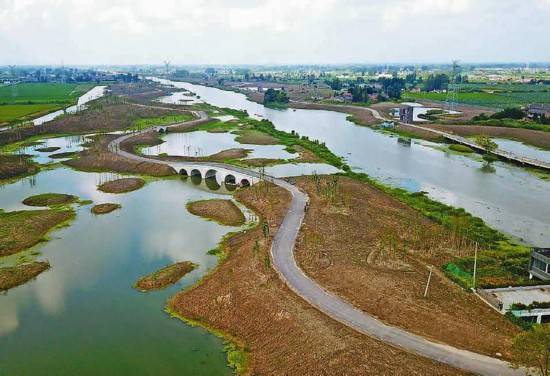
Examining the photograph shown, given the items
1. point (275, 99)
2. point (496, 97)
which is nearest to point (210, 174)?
point (275, 99)

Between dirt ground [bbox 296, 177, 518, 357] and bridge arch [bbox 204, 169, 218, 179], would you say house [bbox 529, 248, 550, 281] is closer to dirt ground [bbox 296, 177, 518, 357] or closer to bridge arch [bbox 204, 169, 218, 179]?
dirt ground [bbox 296, 177, 518, 357]

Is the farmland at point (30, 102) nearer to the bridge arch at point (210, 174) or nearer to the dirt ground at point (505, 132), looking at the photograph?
the bridge arch at point (210, 174)

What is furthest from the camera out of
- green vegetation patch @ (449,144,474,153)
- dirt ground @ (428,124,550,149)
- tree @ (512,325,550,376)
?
dirt ground @ (428,124,550,149)

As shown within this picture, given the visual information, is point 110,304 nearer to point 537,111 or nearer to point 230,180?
point 230,180

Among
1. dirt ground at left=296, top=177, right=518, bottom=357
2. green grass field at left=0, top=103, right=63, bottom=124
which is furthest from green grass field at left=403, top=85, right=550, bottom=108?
green grass field at left=0, top=103, right=63, bottom=124

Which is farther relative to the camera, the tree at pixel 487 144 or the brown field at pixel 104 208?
the tree at pixel 487 144

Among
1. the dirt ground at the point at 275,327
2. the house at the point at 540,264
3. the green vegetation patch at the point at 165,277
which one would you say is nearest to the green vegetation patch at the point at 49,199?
the green vegetation patch at the point at 165,277

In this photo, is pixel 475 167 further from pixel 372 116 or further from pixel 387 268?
pixel 372 116
